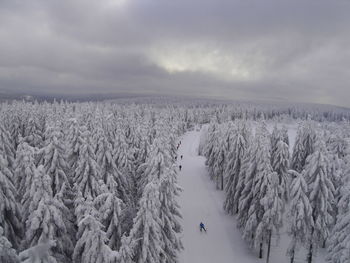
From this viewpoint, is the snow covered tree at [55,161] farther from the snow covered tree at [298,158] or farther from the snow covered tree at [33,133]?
the snow covered tree at [298,158]

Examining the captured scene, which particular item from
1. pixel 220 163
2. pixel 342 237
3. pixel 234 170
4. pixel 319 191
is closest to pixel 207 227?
pixel 234 170

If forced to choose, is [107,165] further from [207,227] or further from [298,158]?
[298,158]

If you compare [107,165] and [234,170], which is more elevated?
[107,165]

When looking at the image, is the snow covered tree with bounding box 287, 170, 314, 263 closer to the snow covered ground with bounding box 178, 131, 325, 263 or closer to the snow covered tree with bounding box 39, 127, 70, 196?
the snow covered ground with bounding box 178, 131, 325, 263

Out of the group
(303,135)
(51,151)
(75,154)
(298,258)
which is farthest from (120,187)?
(303,135)

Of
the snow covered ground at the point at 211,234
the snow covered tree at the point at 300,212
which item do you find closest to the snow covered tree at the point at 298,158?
the snow covered ground at the point at 211,234

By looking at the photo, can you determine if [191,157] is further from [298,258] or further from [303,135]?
[298,258]
